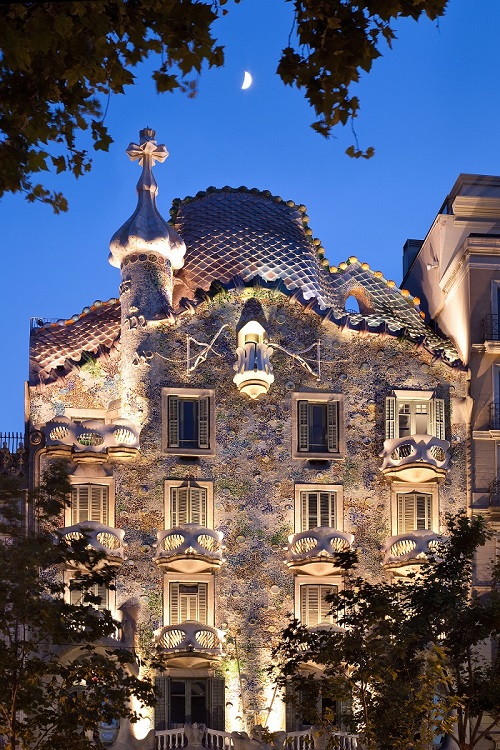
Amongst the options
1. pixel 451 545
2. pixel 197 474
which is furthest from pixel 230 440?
pixel 451 545

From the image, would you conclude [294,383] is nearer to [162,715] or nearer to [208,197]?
[208,197]

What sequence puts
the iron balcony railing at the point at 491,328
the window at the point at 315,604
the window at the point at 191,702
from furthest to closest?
the iron balcony railing at the point at 491,328, the window at the point at 315,604, the window at the point at 191,702

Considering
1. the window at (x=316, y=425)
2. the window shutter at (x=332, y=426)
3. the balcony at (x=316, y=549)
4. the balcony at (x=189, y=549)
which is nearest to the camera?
the balcony at (x=189, y=549)

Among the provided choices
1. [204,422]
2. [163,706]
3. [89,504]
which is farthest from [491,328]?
[163,706]

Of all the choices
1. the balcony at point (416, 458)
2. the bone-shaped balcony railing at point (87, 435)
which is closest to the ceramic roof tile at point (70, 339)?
the bone-shaped balcony railing at point (87, 435)

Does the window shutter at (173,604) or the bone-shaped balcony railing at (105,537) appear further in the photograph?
the window shutter at (173,604)

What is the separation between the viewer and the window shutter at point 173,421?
40.5m

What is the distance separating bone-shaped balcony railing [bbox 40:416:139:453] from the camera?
130 feet

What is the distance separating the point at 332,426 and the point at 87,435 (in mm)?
6109

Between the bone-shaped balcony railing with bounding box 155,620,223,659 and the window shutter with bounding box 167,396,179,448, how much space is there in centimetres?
448

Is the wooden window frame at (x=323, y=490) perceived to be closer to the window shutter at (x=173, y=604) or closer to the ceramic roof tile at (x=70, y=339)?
the window shutter at (x=173, y=604)

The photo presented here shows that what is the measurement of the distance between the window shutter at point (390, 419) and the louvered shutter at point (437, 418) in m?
0.95

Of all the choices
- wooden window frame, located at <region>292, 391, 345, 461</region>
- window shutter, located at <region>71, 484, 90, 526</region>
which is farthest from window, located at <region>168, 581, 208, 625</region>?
wooden window frame, located at <region>292, 391, 345, 461</region>

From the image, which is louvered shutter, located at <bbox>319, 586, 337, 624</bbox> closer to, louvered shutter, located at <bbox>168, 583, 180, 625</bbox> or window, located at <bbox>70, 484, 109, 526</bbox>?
louvered shutter, located at <bbox>168, 583, 180, 625</bbox>
